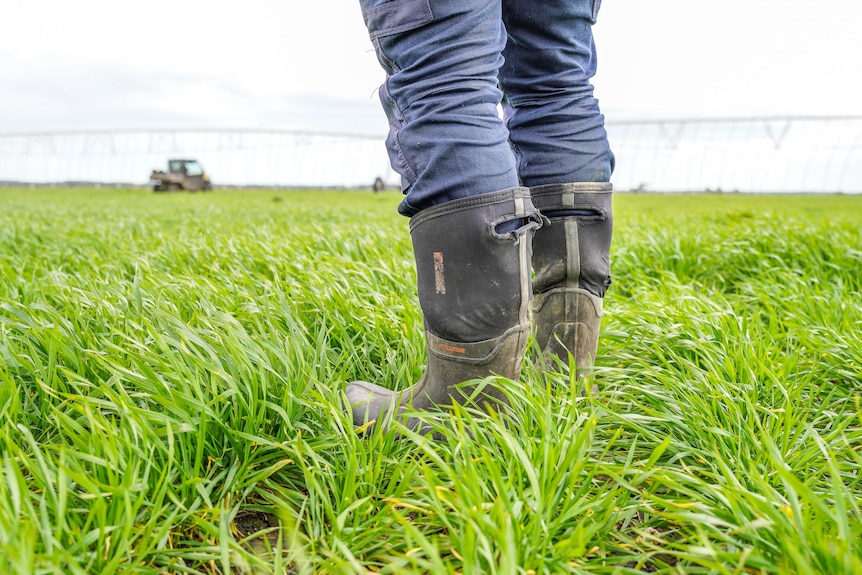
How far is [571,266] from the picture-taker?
1.61 m

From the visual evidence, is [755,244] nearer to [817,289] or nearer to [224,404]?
[817,289]

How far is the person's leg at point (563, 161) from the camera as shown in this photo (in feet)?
5.17

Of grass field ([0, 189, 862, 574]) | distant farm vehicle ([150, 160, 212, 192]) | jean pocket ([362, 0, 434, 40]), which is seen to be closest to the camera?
grass field ([0, 189, 862, 574])

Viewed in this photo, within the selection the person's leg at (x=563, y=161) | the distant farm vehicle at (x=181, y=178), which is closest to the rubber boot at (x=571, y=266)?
the person's leg at (x=563, y=161)

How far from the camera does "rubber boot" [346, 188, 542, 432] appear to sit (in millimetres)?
1287

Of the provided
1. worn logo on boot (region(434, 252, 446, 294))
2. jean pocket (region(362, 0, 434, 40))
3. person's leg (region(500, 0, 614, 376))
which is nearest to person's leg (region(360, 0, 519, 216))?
jean pocket (region(362, 0, 434, 40))

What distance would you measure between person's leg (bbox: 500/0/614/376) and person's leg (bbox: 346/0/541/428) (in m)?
0.25

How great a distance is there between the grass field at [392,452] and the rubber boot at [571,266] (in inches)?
5.0

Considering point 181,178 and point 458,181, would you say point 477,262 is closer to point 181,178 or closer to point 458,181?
point 458,181

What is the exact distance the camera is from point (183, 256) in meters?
3.35

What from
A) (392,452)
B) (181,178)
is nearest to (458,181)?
(392,452)

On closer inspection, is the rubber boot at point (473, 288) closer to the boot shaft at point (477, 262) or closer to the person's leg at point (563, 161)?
the boot shaft at point (477, 262)

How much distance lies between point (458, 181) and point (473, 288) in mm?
235

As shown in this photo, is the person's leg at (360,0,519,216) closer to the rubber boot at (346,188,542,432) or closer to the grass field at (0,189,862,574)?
the rubber boot at (346,188,542,432)
